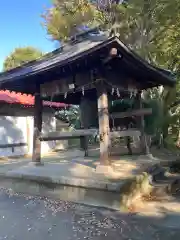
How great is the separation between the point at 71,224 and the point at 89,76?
12.1 feet

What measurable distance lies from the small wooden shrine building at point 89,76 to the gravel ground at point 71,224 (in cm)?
160

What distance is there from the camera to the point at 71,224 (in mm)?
4836

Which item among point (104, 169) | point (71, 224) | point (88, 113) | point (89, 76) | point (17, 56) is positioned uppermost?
point (17, 56)

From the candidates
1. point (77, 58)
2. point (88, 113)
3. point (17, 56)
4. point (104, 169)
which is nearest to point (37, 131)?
point (88, 113)

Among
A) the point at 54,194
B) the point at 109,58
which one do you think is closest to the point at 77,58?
the point at 109,58

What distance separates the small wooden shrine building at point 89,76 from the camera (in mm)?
6386

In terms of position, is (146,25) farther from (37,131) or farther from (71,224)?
(71,224)

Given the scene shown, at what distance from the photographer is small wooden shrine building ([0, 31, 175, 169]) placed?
20.9ft

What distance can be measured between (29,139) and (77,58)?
10162 mm

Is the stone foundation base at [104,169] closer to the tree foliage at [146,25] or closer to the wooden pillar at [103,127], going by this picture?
the wooden pillar at [103,127]

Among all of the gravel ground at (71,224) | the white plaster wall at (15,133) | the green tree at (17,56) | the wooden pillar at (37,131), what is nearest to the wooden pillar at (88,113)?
the wooden pillar at (37,131)

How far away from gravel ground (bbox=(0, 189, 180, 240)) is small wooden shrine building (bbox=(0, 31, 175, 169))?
160 centimetres

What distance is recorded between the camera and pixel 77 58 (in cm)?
626

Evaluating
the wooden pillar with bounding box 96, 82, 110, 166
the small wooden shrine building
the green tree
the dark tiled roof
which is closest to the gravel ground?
the wooden pillar with bounding box 96, 82, 110, 166
